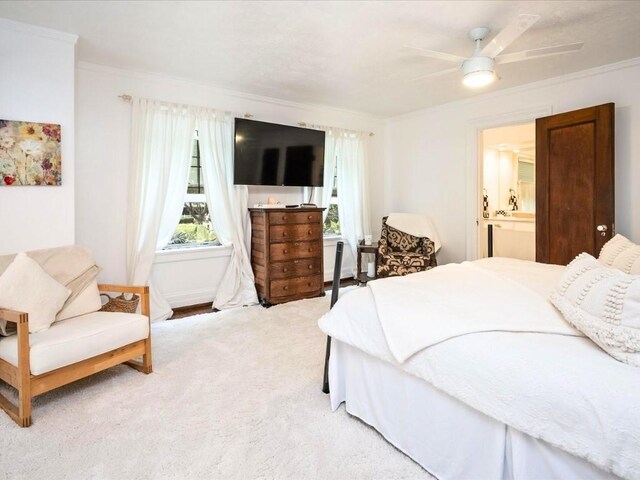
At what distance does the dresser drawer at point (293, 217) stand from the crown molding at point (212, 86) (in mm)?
1491

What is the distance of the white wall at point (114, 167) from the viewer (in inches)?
143

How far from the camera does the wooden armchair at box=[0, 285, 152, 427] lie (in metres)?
2.05

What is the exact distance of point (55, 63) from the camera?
2975 mm

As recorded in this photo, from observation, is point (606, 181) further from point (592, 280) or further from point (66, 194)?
point (66, 194)

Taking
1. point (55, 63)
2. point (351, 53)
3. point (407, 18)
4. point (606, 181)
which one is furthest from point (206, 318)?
point (606, 181)

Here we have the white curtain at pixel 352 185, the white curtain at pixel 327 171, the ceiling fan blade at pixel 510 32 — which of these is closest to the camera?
the ceiling fan blade at pixel 510 32

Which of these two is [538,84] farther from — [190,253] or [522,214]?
[190,253]

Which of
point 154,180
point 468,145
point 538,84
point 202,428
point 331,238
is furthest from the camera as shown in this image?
point 331,238

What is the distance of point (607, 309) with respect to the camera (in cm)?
135

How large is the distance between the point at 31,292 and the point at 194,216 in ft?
7.42

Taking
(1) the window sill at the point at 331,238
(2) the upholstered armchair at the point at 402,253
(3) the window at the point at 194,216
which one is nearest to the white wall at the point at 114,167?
(3) the window at the point at 194,216

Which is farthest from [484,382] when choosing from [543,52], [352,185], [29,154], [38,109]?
[352,185]

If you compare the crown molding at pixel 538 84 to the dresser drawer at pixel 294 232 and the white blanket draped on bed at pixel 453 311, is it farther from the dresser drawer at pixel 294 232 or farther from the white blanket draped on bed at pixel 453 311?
the white blanket draped on bed at pixel 453 311

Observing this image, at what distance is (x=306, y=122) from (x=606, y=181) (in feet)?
11.4
